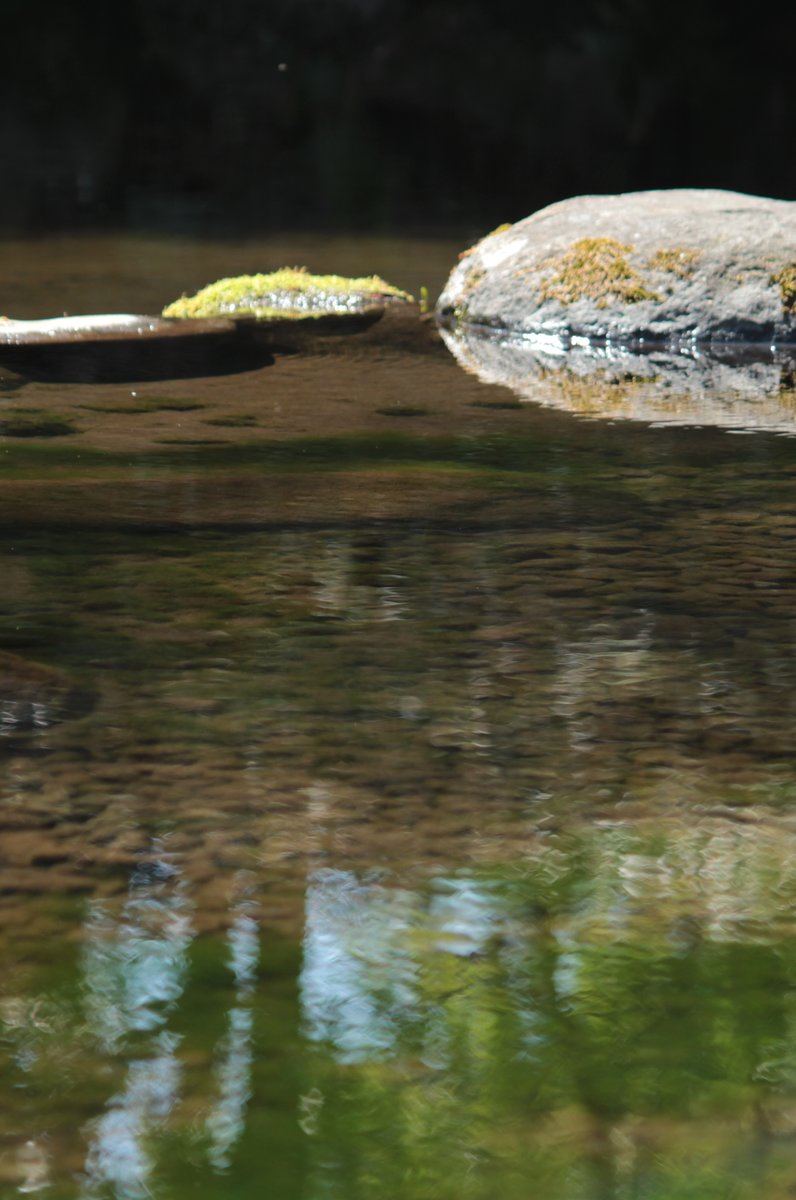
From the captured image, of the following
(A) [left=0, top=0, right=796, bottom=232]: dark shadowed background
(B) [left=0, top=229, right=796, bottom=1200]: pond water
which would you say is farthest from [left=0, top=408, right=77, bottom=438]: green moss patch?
(A) [left=0, top=0, right=796, bottom=232]: dark shadowed background

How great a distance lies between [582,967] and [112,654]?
126cm

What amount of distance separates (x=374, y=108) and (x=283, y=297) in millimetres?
9615

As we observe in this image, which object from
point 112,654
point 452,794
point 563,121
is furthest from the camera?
point 563,121

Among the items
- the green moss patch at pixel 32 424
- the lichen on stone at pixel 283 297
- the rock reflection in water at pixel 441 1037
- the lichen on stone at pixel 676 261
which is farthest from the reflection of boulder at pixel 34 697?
the lichen on stone at pixel 676 261

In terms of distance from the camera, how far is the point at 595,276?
6711mm

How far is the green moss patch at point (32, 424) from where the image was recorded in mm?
4668

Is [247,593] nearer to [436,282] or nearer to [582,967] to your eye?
[582,967]

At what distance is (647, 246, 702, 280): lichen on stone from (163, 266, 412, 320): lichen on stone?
1.31 meters

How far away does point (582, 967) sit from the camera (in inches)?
77.4

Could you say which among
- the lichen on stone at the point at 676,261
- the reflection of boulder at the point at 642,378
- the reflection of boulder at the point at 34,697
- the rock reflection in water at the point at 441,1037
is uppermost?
the lichen on stone at the point at 676,261

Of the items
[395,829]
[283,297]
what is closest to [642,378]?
[283,297]

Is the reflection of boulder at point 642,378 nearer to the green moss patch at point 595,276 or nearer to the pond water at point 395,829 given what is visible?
the green moss patch at point 595,276

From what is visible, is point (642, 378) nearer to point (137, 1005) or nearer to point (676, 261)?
point (676, 261)

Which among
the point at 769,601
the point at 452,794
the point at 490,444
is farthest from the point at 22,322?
the point at 452,794
